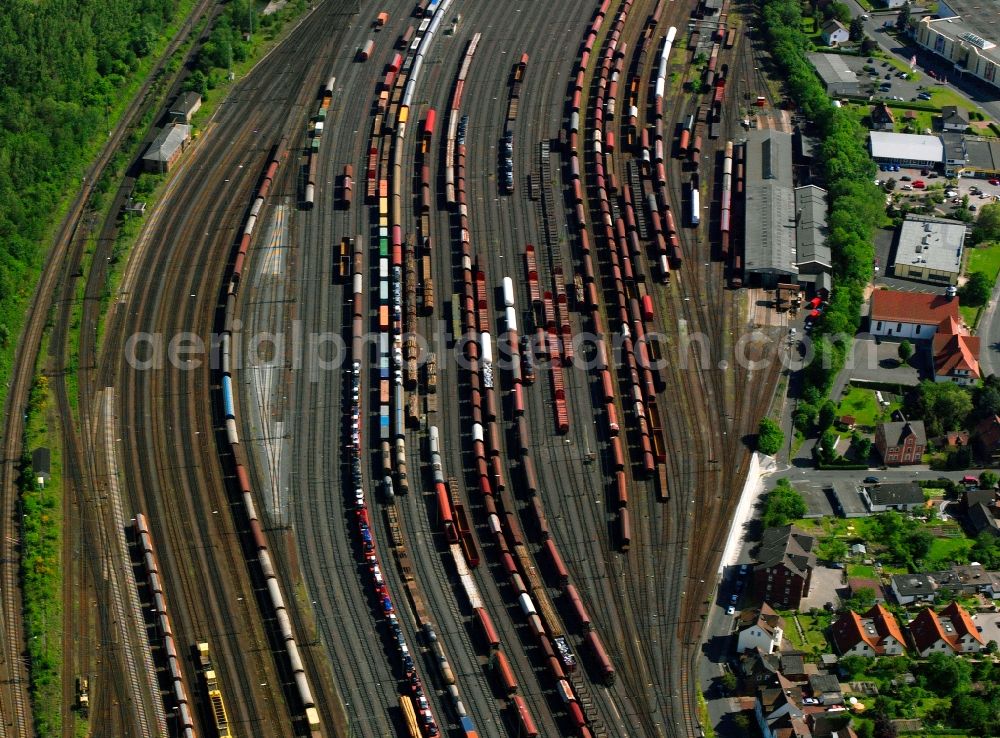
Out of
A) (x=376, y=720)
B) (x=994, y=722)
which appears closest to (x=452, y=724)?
(x=376, y=720)

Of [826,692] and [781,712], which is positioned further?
[826,692]

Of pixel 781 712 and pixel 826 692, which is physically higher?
pixel 781 712

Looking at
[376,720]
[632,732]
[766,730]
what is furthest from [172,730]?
[766,730]

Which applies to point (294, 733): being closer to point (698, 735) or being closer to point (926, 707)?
point (698, 735)

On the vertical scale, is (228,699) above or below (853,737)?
above

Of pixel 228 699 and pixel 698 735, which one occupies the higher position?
pixel 228 699

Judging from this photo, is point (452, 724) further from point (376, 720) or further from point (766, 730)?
point (766, 730)

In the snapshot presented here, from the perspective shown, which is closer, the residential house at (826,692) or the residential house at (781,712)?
the residential house at (781,712)

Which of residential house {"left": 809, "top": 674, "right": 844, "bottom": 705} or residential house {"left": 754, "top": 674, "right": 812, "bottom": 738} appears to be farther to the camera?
residential house {"left": 809, "top": 674, "right": 844, "bottom": 705}

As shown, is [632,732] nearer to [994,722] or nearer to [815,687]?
[815,687]
